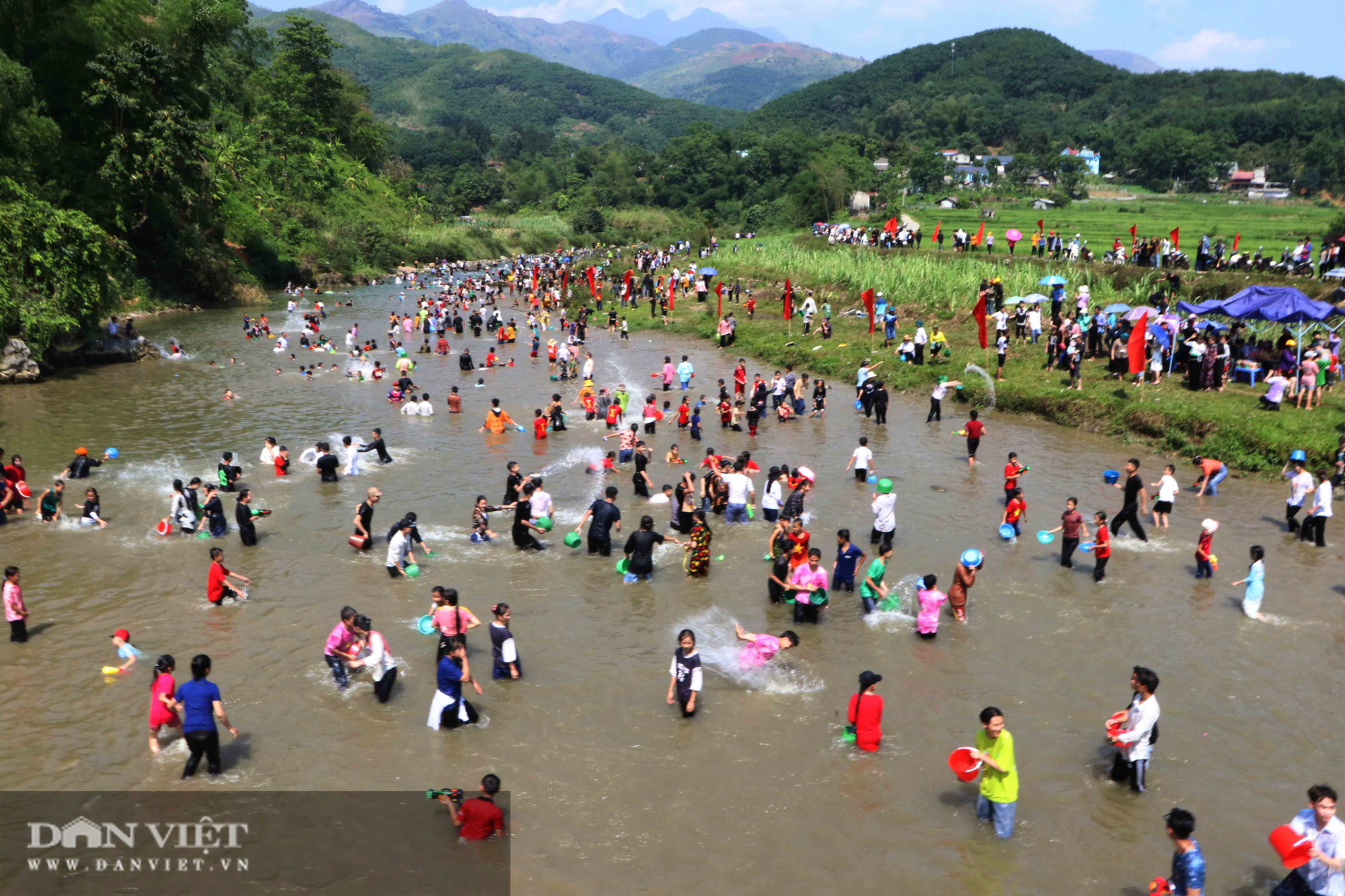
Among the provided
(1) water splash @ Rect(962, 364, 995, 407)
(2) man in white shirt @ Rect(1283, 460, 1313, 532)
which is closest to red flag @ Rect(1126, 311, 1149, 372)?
(1) water splash @ Rect(962, 364, 995, 407)

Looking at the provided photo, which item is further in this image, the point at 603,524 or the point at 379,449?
the point at 379,449

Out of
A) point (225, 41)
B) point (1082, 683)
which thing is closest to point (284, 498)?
point (1082, 683)

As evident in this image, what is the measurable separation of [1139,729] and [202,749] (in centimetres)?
861

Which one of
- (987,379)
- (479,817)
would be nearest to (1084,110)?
(987,379)

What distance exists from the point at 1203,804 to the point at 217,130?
220 ft

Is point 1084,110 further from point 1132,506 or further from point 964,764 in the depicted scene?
point 964,764

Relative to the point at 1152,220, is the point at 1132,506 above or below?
below

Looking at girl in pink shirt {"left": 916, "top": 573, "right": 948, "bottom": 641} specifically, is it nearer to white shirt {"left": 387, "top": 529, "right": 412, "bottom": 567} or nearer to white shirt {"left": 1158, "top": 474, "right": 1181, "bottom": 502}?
white shirt {"left": 1158, "top": 474, "right": 1181, "bottom": 502}

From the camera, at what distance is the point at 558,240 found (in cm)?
8681

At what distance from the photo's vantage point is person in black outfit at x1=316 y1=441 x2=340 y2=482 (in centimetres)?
1750

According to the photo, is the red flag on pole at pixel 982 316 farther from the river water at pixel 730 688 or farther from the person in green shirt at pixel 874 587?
the person in green shirt at pixel 874 587

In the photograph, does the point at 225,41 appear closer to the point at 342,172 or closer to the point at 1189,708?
the point at 342,172

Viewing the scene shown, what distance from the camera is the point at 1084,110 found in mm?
156250

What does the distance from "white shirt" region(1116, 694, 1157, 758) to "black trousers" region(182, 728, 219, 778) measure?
27.5ft
